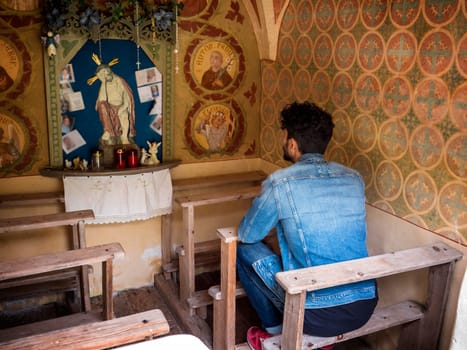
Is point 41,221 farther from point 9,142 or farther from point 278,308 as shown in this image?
point 278,308

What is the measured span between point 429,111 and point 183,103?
217cm

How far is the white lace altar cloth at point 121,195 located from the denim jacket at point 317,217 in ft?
5.37

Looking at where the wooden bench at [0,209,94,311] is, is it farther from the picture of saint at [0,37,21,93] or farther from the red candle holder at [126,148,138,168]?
the picture of saint at [0,37,21,93]

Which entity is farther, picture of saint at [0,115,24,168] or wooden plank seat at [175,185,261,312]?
picture of saint at [0,115,24,168]

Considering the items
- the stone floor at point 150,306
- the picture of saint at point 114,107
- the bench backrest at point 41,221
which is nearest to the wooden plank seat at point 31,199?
the bench backrest at point 41,221

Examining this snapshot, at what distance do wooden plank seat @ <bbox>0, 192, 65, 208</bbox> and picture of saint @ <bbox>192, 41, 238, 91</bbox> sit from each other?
1544 mm

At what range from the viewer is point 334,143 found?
360 centimetres

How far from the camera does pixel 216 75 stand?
437 cm

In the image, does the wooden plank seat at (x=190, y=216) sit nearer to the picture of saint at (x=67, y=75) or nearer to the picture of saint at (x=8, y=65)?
the picture of saint at (x=67, y=75)

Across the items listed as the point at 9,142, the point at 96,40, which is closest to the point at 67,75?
the point at 96,40

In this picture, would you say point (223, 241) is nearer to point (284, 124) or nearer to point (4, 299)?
point (284, 124)

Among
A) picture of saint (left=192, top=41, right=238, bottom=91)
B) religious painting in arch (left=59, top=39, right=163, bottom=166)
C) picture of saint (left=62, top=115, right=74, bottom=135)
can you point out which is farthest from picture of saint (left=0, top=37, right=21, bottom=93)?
picture of saint (left=192, top=41, right=238, bottom=91)

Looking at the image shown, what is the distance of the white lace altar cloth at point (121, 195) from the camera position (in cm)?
388

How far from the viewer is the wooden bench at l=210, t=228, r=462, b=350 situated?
2293 millimetres
